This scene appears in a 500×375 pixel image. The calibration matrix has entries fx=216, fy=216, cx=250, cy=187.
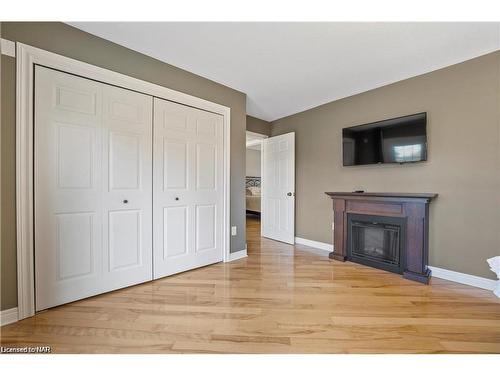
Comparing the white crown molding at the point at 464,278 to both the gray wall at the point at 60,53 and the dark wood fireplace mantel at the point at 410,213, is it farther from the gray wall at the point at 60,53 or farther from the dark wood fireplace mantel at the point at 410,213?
the gray wall at the point at 60,53

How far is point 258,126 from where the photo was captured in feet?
14.3

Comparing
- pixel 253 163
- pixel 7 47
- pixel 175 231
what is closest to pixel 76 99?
pixel 7 47

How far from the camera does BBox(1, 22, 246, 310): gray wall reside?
5.03 ft

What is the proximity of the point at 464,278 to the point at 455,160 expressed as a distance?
1.25 m

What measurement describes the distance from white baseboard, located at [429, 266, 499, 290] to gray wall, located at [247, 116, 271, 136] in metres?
3.37

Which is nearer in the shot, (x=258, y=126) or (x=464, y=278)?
(x=464, y=278)

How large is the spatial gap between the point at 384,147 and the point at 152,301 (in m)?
3.14

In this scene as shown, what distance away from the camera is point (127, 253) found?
2119mm

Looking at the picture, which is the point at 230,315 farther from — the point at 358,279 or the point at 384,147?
the point at 384,147

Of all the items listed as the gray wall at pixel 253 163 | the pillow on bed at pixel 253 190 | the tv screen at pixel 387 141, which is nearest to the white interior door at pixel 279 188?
the tv screen at pixel 387 141

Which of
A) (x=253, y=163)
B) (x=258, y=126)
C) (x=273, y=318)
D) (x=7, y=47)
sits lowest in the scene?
(x=273, y=318)

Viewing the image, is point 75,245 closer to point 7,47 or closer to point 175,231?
point 175,231

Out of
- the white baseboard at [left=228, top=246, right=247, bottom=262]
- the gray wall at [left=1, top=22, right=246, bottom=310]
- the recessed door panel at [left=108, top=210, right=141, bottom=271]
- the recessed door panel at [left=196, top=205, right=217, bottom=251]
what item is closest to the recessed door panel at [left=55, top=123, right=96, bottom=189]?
the gray wall at [left=1, top=22, right=246, bottom=310]
